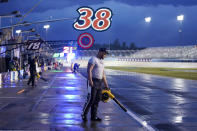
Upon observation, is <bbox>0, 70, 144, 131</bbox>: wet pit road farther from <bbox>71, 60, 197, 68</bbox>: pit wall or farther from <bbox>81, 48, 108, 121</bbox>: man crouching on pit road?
<bbox>71, 60, 197, 68</bbox>: pit wall

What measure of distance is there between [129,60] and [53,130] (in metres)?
94.0

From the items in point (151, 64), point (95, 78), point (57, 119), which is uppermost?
point (95, 78)

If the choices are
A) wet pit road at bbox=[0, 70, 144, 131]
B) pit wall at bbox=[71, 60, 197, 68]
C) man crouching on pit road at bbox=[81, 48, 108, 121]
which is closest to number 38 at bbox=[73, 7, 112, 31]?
wet pit road at bbox=[0, 70, 144, 131]

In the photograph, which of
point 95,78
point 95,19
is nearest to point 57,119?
point 95,78

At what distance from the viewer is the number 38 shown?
97.0 ft

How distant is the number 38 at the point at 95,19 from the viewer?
29.6 m

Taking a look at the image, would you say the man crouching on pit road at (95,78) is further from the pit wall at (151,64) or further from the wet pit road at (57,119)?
the pit wall at (151,64)

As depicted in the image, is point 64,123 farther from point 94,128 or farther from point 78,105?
point 78,105

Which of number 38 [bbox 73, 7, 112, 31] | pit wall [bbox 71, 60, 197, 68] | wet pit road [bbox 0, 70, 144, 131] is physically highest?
number 38 [bbox 73, 7, 112, 31]

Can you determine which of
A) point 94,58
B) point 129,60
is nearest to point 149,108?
point 94,58

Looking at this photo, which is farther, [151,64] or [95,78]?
[151,64]

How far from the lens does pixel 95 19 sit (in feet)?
97.0

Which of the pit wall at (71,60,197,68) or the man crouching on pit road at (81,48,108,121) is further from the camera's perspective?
the pit wall at (71,60,197,68)

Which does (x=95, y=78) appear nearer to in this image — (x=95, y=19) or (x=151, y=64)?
(x=95, y=19)
